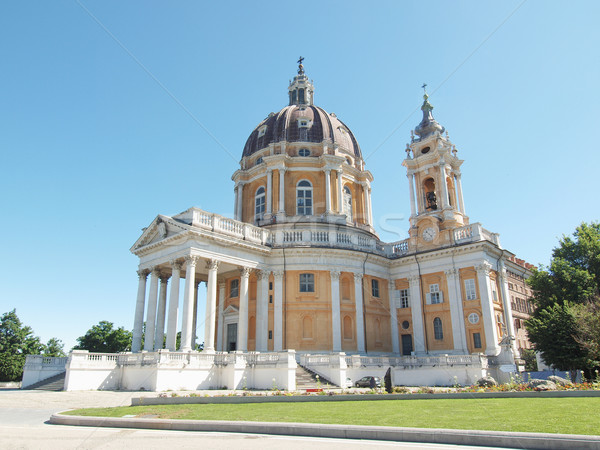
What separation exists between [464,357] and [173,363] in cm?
1727

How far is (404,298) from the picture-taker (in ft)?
120

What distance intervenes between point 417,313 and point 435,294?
1992mm

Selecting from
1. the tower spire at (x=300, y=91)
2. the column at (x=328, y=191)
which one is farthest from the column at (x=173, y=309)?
the tower spire at (x=300, y=91)

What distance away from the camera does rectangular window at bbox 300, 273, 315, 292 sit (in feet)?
110

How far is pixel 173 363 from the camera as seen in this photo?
24281 millimetres

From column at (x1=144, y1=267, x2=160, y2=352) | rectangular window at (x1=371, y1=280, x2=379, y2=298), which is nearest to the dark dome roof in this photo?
rectangular window at (x1=371, y1=280, x2=379, y2=298)

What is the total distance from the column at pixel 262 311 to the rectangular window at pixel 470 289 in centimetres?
1433

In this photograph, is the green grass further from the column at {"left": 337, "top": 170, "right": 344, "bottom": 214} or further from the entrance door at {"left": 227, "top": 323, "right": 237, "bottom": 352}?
the column at {"left": 337, "top": 170, "right": 344, "bottom": 214}

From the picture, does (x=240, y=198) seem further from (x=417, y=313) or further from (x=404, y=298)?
(x=417, y=313)

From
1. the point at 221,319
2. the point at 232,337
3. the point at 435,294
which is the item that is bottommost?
the point at 232,337

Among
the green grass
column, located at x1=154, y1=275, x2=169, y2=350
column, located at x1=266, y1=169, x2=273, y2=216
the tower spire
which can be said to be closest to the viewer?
the green grass

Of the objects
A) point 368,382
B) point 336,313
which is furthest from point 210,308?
point 368,382

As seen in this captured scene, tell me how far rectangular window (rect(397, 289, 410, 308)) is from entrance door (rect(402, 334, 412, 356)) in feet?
7.69

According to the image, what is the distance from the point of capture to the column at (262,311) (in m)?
31.4
